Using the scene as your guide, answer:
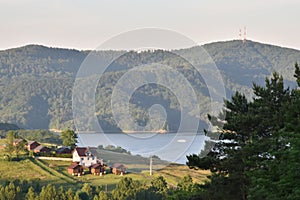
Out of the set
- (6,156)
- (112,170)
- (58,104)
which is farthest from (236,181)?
(58,104)

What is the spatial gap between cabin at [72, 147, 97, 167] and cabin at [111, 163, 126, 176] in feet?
12.0

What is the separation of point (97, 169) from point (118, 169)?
10.5 feet

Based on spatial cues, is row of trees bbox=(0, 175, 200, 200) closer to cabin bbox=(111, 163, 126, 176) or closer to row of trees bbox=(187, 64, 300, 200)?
cabin bbox=(111, 163, 126, 176)

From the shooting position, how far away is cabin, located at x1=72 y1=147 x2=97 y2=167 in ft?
168

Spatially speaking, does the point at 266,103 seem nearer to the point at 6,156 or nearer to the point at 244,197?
the point at 244,197

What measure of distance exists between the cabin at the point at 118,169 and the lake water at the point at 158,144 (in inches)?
114

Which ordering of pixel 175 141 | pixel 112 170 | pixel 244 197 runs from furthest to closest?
1. pixel 112 170
2. pixel 175 141
3. pixel 244 197

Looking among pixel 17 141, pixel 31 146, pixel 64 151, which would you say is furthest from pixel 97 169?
pixel 31 146

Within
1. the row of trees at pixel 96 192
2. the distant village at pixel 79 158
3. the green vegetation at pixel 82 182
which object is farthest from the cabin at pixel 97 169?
the row of trees at pixel 96 192

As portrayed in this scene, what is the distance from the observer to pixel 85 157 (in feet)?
167

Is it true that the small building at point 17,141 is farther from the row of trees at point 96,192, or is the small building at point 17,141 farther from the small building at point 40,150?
the row of trees at point 96,192

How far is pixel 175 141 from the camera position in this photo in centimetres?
3694

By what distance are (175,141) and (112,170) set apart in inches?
517

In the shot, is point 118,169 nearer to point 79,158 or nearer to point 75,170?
point 75,170
